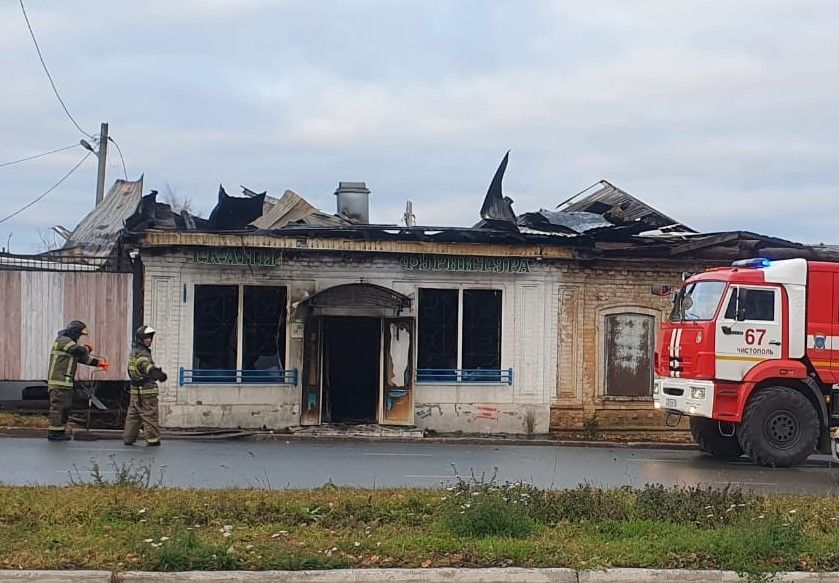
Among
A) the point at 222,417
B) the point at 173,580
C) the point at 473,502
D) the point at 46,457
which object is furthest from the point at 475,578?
the point at 222,417

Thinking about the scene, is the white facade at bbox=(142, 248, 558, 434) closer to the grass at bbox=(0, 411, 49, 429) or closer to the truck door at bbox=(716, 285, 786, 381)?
the grass at bbox=(0, 411, 49, 429)

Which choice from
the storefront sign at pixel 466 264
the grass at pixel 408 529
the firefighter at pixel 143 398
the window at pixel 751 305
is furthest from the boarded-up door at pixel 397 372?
the grass at pixel 408 529

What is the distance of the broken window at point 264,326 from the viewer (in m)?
21.0

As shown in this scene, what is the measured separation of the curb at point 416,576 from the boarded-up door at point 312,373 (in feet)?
44.9

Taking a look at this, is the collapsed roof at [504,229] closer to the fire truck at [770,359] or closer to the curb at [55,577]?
the fire truck at [770,359]

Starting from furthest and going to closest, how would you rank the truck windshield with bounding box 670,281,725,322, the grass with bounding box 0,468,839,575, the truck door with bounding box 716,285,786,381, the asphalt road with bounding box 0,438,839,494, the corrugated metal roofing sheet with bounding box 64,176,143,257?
the corrugated metal roofing sheet with bounding box 64,176,143,257
the truck windshield with bounding box 670,281,725,322
the truck door with bounding box 716,285,786,381
the asphalt road with bounding box 0,438,839,494
the grass with bounding box 0,468,839,575

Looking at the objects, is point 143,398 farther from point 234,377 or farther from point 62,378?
point 234,377

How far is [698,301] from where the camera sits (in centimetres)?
1631

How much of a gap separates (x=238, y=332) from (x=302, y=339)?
1.27 metres

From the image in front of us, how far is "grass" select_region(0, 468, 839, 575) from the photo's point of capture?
7.45m

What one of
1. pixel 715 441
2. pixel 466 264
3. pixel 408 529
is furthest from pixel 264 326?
pixel 408 529

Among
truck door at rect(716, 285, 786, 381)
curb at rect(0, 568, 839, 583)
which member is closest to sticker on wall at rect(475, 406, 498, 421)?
truck door at rect(716, 285, 786, 381)

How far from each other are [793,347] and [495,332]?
704cm

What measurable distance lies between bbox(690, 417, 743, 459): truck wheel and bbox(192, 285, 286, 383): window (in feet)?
27.0
